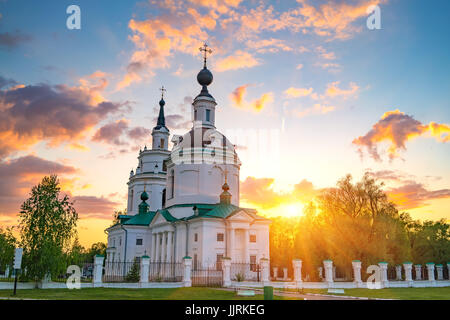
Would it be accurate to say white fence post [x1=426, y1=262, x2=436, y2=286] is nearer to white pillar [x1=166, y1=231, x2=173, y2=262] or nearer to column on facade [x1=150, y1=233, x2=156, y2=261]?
white pillar [x1=166, y1=231, x2=173, y2=262]

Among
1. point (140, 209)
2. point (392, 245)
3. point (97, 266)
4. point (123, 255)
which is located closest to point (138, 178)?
point (140, 209)

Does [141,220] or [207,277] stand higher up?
[141,220]

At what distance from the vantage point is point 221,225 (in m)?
36.8

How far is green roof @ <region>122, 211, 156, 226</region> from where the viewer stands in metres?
46.6

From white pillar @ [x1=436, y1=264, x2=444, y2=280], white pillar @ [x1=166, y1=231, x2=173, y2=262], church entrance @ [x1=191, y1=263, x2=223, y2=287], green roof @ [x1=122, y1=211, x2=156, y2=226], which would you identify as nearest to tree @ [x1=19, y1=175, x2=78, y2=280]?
church entrance @ [x1=191, y1=263, x2=223, y2=287]

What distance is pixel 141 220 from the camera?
4738cm

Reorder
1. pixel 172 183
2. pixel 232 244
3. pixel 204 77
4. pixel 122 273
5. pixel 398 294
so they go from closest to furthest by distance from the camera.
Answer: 1. pixel 398 294
2. pixel 232 244
3. pixel 122 273
4. pixel 172 183
5. pixel 204 77

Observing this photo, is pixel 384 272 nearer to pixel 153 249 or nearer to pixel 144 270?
pixel 144 270

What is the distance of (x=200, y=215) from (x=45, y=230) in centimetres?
1445

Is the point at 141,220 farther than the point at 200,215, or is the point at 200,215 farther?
the point at 141,220

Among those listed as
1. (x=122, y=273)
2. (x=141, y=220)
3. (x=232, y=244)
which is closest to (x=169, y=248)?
(x=122, y=273)

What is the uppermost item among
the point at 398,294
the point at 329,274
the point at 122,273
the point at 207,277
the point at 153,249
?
the point at 153,249
